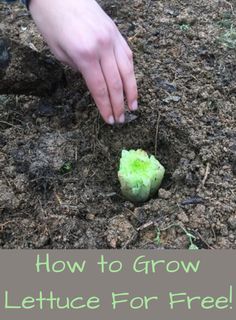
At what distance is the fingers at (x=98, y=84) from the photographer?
1379 mm

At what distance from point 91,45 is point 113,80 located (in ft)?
0.38

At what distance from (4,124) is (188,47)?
78 cm

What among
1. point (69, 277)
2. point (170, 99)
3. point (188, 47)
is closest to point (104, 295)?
point (69, 277)

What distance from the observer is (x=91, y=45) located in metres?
1.35

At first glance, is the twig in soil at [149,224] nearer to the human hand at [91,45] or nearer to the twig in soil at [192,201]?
the twig in soil at [192,201]

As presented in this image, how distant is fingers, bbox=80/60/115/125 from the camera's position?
1.38 meters

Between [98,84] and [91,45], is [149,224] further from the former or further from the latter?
[91,45]

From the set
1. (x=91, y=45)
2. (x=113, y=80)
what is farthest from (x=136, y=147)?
(x=91, y=45)

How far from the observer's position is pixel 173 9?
2.20 meters

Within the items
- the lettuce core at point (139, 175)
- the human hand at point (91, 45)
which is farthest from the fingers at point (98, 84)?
the lettuce core at point (139, 175)

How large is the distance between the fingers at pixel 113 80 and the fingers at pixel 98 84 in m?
0.01

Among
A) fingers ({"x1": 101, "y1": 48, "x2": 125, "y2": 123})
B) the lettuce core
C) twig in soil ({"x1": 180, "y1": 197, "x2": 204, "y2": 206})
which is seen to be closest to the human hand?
fingers ({"x1": 101, "y1": 48, "x2": 125, "y2": 123})

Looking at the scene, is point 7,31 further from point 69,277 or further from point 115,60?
point 69,277

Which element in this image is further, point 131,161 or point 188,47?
point 188,47
